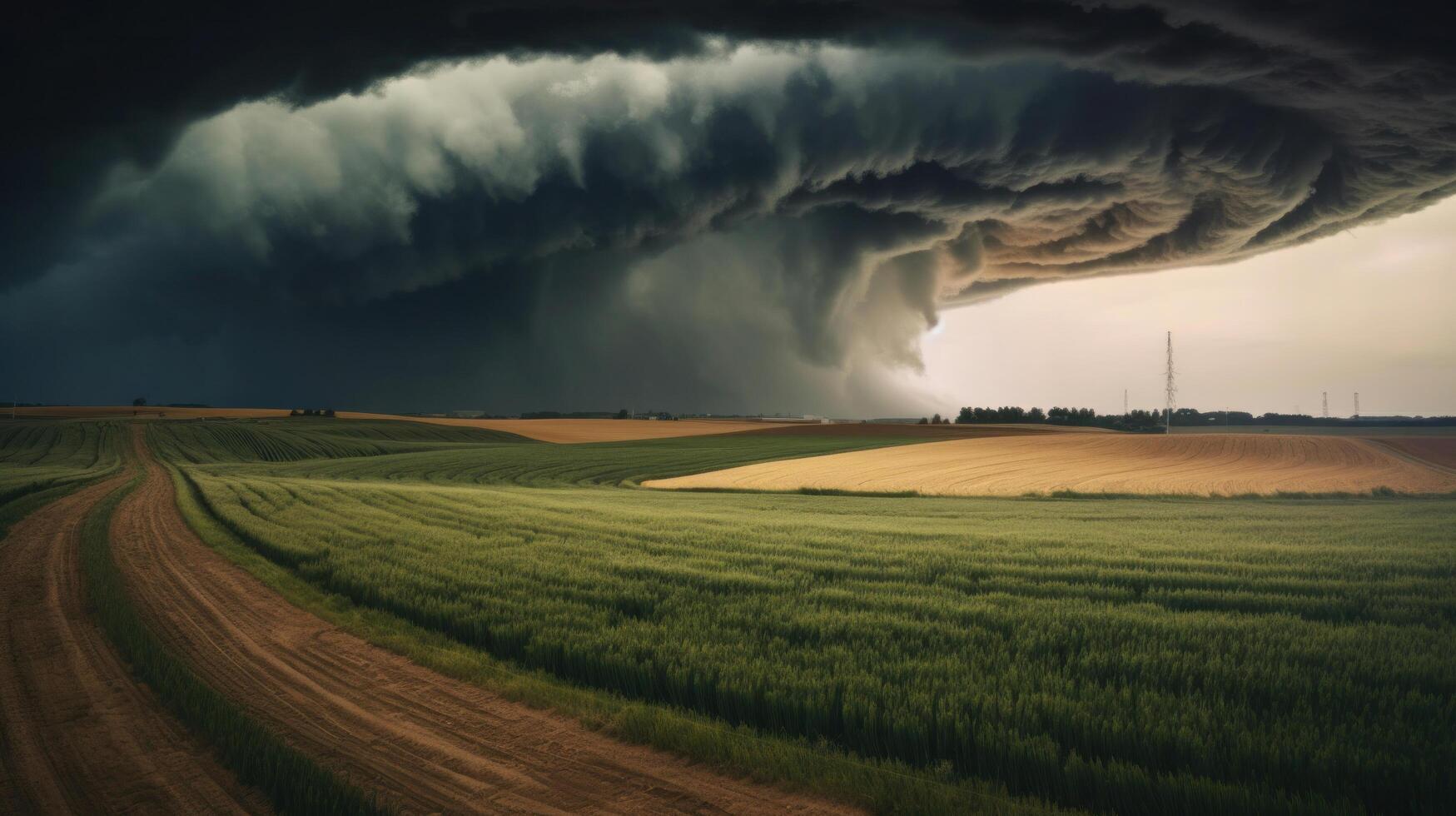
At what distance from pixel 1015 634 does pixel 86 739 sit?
26.5 feet

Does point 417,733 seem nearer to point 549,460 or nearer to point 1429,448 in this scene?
point 549,460

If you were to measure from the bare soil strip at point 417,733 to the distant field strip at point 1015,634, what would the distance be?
897 millimetres

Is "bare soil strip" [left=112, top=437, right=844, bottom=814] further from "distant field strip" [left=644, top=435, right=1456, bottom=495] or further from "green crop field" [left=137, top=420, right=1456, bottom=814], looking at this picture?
"distant field strip" [left=644, top=435, right=1456, bottom=495]

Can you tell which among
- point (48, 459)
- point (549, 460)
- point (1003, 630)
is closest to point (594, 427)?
point (549, 460)

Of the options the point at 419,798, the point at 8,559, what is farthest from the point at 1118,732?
the point at 8,559

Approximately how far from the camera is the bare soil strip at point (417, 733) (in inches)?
184

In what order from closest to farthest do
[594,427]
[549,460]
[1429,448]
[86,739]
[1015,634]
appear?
[86,739] → [1015,634] → [1429,448] → [549,460] → [594,427]

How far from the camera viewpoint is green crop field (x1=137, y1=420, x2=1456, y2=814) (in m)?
4.69

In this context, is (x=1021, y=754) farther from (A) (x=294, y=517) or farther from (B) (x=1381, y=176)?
(B) (x=1381, y=176)

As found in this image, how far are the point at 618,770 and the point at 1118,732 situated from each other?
3486mm

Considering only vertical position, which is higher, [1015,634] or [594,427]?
[594,427]

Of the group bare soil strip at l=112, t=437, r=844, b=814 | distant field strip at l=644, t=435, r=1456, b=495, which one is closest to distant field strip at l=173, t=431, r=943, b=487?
distant field strip at l=644, t=435, r=1456, b=495

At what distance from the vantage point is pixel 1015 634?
7223 millimetres

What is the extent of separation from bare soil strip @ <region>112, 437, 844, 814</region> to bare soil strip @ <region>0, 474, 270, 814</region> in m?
0.57
